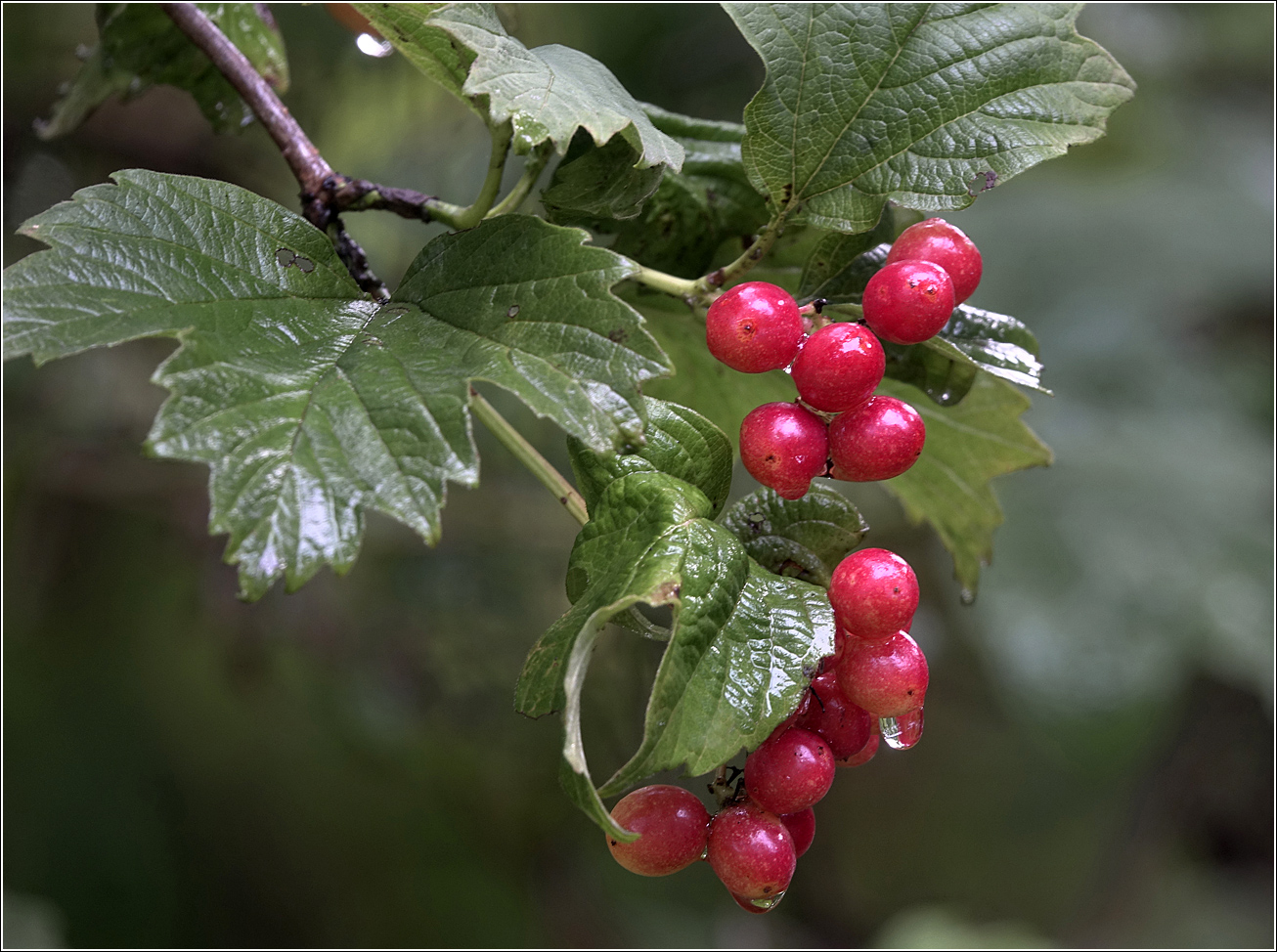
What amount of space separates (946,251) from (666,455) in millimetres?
231

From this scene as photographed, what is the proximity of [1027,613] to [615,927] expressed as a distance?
1.08 meters

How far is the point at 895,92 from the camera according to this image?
67cm

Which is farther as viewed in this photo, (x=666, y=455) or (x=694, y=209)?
(x=694, y=209)

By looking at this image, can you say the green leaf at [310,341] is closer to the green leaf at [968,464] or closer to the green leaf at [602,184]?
the green leaf at [602,184]

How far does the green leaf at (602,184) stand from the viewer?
62cm

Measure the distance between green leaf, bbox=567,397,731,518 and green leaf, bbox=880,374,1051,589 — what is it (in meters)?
0.34

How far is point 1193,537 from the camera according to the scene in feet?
6.43

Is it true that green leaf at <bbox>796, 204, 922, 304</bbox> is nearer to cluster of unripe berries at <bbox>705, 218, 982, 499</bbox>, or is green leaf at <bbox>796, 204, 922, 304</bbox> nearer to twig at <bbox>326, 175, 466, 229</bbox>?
cluster of unripe berries at <bbox>705, 218, 982, 499</bbox>

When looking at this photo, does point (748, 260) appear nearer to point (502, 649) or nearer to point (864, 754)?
point (864, 754)

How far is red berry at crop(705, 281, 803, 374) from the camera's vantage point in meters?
0.58

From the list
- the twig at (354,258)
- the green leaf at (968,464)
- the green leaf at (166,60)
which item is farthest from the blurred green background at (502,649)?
the twig at (354,258)

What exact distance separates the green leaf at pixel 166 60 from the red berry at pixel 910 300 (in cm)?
75

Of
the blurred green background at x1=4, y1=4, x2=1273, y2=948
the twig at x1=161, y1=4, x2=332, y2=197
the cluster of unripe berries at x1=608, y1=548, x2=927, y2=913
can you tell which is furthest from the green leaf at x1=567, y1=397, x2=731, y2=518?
the blurred green background at x1=4, y1=4, x2=1273, y2=948

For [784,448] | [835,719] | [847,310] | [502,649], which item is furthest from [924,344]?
[502,649]
